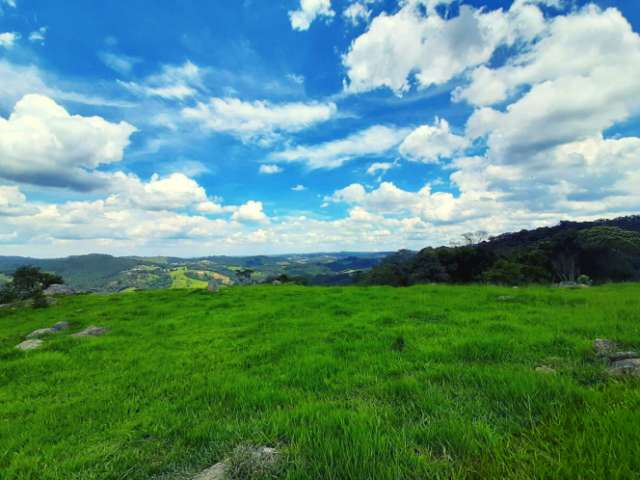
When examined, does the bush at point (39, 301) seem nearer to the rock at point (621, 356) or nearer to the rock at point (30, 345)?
the rock at point (30, 345)

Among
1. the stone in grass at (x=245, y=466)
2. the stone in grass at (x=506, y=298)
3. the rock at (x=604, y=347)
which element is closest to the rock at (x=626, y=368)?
the rock at (x=604, y=347)

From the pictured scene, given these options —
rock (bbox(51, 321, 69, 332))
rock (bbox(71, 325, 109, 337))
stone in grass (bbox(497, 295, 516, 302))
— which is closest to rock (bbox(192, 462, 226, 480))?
rock (bbox(71, 325, 109, 337))

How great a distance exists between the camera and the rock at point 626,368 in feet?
13.9

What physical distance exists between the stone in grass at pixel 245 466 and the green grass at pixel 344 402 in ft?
0.61

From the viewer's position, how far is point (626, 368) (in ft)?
14.4

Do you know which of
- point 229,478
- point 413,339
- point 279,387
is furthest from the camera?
point 413,339

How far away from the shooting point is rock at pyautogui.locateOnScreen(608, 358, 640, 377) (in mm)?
4227

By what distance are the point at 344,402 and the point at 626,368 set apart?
433 centimetres

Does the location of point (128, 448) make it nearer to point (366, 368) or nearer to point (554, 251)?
point (366, 368)

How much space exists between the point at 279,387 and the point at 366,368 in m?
1.82

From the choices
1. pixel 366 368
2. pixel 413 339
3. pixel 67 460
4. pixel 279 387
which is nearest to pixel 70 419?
pixel 67 460

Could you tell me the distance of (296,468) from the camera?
8.95 feet

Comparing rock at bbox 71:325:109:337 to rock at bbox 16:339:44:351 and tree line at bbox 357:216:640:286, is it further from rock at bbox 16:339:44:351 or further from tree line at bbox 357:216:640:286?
tree line at bbox 357:216:640:286

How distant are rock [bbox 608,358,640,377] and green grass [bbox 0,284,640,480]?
0.26m
